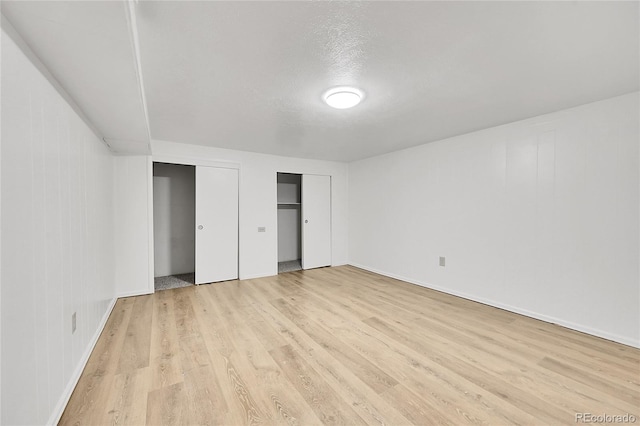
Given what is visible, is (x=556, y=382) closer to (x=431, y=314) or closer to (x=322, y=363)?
(x=431, y=314)

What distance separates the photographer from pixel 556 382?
1.85 metres

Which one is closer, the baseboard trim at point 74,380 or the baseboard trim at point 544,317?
the baseboard trim at point 74,380

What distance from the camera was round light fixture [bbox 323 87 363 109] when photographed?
87.9 inches

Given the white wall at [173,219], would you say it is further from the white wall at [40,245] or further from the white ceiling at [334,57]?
the white wall at [40,245]

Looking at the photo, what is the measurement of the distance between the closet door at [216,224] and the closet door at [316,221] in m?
1.41

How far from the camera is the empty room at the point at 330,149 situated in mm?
1352

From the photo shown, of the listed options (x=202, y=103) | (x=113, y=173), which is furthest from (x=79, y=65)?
(x=113, y=173)

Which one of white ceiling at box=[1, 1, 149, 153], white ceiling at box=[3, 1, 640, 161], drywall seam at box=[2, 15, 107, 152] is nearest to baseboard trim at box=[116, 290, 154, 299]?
white ceiling at box=[3, 1, 640, 161]

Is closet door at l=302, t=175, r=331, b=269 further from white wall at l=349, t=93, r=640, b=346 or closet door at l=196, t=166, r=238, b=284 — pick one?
white wall at l=349, t=93, r=640, b=346

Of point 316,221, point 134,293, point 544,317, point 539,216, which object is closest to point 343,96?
point 539,216

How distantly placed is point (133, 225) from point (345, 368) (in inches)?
138

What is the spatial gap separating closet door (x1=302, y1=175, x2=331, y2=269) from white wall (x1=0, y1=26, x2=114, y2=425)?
357 centimetres

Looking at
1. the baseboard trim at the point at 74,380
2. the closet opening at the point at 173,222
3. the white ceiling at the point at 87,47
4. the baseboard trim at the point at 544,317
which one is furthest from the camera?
the closet opening at the point at 173,222

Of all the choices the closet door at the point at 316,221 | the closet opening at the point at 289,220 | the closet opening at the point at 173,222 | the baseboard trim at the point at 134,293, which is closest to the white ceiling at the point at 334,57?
the closet opening at the point at 173,222
